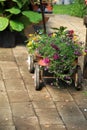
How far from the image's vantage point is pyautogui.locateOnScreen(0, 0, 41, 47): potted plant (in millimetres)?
7672

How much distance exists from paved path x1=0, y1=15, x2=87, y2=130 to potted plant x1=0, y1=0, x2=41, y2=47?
136cm

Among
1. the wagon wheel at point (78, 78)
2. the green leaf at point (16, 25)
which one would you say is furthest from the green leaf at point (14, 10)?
the wagon wheel at point (78, 78)

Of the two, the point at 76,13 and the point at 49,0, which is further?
the point at 76,13

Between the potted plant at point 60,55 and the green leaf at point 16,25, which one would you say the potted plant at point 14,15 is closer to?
the green leaf at point 16,25

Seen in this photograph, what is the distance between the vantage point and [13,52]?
7785 millimetres

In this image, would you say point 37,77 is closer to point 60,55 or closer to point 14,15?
point 60,55

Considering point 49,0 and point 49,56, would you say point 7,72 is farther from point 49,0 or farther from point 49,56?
point 49,0

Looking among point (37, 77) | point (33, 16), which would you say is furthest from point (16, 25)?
point (37, 77)

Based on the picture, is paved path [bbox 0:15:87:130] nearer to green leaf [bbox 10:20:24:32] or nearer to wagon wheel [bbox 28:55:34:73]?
wagon wheel [bbox 28:55:34:73]

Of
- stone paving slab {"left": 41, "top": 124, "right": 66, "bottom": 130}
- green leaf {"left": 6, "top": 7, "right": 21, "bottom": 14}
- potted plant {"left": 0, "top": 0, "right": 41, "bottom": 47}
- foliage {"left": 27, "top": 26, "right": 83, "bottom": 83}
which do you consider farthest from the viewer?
potted plant {"left": 0, "top": 0, "right": 41, "bottom": 47}

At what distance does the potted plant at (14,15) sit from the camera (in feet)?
25.2

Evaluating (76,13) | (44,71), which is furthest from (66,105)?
(76,13)

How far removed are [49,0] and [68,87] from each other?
3044mm

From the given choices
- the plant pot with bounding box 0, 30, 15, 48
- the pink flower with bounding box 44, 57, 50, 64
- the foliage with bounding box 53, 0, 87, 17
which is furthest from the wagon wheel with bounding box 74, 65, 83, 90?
the foliage with bounding box 53, 0, 87, 17
